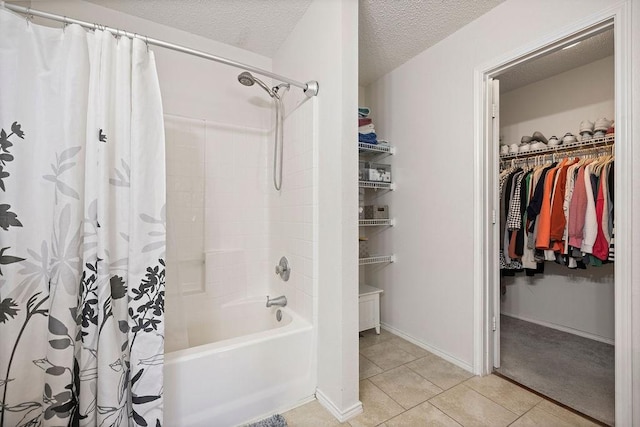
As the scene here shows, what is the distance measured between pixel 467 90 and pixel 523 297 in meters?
2.35

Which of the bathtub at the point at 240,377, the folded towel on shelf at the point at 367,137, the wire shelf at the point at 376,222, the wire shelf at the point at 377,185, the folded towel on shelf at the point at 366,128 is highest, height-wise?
the folded towel on shelf at the point at 366,128

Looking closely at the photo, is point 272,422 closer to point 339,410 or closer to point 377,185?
point 339,410

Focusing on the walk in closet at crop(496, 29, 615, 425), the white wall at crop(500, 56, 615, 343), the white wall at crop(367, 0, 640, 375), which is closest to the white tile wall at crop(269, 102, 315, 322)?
the white wall at crop(367, 0, 640, 375)

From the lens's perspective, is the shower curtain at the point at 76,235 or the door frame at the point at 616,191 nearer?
the shower curtain at the point at 76,235

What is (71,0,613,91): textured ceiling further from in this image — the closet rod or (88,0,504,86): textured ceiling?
the closet rod

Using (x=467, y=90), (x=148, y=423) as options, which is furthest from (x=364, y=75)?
(x=148, y=423)

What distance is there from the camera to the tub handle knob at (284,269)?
A: 1.97 metres

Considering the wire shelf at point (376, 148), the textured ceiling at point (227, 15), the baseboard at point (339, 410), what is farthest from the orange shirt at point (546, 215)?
the textured ceiling at point (227, 15)

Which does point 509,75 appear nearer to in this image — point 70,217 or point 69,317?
point 70,217

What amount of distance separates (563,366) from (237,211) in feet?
8.74

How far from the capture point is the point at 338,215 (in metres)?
1.50

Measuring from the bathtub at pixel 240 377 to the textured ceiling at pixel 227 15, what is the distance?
201cm

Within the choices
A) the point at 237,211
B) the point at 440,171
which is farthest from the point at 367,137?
the point at 237,211

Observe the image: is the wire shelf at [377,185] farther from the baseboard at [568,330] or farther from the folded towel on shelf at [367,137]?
the baseboard at [568,330]
